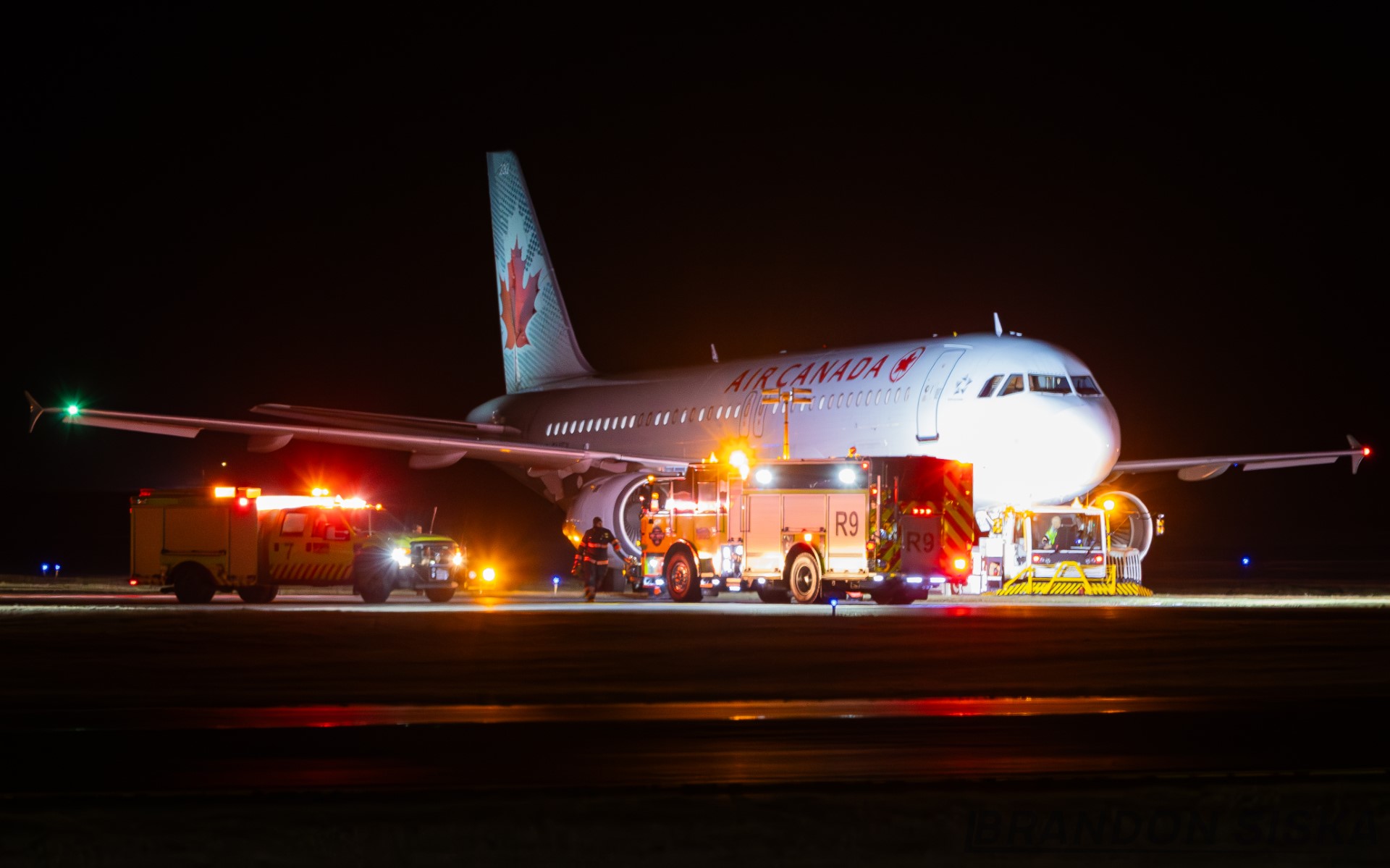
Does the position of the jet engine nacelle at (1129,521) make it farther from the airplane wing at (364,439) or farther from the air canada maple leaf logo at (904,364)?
the airplane wing at (364,439)

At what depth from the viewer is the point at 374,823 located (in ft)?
24.8

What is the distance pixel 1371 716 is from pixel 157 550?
858 inches

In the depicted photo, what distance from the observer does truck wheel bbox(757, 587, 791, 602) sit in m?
29.6

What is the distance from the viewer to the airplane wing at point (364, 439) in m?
36.3

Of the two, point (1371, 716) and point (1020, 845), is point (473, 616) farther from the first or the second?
point (1020, 845)

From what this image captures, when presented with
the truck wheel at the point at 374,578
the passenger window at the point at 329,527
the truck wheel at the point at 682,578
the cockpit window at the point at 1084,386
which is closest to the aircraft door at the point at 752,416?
the truck wheel at the point at 682,578

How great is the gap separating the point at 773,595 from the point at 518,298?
24.7 metres

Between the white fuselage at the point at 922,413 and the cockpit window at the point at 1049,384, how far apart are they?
4 cm

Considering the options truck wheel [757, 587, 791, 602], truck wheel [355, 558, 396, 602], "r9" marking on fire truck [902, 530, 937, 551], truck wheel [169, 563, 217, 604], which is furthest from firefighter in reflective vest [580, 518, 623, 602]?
truck wheel [169, 563, 217, 604]

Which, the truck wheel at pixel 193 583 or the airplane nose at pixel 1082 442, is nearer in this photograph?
the truck wheel at pixel 193 583

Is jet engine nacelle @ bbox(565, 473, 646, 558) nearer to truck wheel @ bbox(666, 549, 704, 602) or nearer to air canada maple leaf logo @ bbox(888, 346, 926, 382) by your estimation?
truck wheel @ bbox(666, 549, 704, 602)

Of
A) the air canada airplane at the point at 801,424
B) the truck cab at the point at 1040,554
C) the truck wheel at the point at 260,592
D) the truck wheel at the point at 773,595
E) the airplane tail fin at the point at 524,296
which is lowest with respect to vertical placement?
the truck wheel at the point at 773,595

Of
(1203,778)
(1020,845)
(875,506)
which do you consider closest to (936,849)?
(1020,845)

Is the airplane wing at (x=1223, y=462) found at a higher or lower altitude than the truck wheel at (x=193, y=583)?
higher
